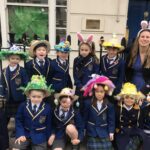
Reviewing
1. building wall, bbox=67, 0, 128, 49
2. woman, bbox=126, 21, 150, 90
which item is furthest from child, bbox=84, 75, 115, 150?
building wall, bbox=67, 0, 128, 49

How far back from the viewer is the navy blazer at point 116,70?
3.63 meters

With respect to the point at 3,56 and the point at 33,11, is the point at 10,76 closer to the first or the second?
the point at 3,56

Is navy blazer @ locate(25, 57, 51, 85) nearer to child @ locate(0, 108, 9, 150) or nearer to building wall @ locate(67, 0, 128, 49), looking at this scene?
child @ locate(0, 108, 9, 150)

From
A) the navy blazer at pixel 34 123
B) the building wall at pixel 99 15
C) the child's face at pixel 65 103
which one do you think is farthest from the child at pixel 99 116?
the building wall at pixel 99 15

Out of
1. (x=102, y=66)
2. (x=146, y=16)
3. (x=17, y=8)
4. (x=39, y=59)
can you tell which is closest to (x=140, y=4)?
(x=146, y=16)

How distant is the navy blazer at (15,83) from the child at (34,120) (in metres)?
0.33

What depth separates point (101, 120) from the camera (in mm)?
3160

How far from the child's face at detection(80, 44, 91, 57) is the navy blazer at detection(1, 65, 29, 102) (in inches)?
34.8

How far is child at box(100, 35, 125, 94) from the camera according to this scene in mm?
3615

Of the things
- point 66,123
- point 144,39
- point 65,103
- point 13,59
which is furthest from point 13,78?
point 144,39

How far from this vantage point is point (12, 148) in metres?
3.12

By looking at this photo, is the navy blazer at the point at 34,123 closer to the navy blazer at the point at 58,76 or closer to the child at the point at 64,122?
the child at the point at 64,122

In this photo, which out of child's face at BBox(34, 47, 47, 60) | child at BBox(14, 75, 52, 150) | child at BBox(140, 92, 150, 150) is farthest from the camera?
child's face at BBox(34, 47, 47, 60)

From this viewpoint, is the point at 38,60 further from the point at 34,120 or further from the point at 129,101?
the point at 129,101
